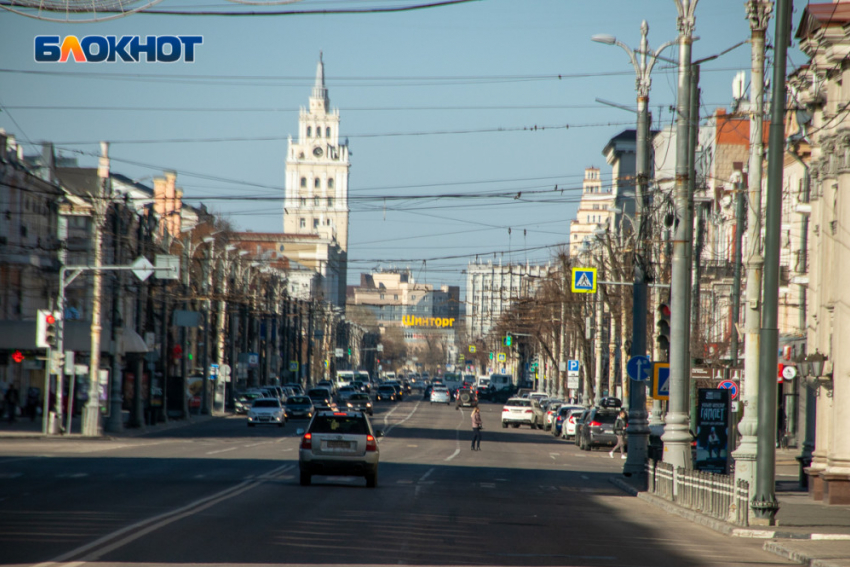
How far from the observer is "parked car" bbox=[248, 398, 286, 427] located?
59344 mm

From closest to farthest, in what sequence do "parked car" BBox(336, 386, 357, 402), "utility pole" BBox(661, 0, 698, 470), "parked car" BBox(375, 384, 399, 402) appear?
"utility pole" BBox(661, 0, 698, 470)
"parked car" BBox(336, 386, 357, 402)
"parked car" BBox(375, 384, 399, 402)

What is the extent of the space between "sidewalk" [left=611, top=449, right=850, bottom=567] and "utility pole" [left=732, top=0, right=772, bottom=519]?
1.09 m

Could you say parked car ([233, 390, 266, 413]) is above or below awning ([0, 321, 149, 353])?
below

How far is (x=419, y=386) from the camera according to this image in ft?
624

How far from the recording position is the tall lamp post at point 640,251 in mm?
27375

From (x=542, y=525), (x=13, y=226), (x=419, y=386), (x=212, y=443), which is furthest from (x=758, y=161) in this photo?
(x=419, y=386)

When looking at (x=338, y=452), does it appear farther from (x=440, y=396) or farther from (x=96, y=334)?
(x=440, y=396)

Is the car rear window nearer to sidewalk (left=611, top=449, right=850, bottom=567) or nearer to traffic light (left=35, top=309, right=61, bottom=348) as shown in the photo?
sidewalk (left=611, top=449, right=850, bottom=567)

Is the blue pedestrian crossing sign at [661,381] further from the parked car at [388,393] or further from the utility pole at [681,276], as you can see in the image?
the parked car at [388,393]

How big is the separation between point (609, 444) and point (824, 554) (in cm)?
3297

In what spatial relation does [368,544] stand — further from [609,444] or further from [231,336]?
[231,336]

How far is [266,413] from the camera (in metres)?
59.5

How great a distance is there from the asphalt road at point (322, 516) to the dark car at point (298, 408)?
31470 mm

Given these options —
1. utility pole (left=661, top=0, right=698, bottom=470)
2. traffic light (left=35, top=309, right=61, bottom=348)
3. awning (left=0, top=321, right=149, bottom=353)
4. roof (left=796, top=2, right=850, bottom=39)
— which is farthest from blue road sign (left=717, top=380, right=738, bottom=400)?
awning (left=0, top=321, right=149, bottom=353)
